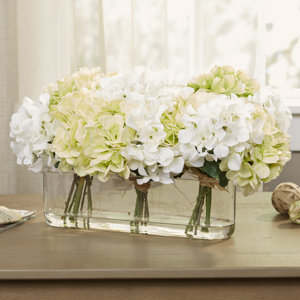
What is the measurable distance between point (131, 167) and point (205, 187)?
0.47 feet

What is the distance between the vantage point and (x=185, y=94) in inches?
37.3

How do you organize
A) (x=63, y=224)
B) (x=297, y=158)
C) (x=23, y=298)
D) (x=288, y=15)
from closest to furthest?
(x=23, y=298), (x=63, y=224), (x=297, y=158), (x=288, y=15)

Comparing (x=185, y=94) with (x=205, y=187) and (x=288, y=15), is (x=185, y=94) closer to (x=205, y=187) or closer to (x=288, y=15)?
(x=205, y=187)

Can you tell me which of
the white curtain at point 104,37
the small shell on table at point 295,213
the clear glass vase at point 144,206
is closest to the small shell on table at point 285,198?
the small shell on table at point 295,213

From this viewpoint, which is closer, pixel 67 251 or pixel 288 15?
pixel 67 251

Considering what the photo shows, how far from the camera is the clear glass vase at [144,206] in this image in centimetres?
96

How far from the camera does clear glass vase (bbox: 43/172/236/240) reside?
0.96 m

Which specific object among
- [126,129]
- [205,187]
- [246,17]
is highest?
[246,17]

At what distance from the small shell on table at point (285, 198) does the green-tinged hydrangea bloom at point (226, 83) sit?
0.94 ft

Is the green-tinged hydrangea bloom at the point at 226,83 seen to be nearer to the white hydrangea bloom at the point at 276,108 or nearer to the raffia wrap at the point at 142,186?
the white hydrangea bloom at the point at 276,108

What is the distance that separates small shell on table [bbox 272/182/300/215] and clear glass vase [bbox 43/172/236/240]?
0.23 meters

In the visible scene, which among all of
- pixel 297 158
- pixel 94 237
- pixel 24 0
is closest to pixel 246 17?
pixel 297 158

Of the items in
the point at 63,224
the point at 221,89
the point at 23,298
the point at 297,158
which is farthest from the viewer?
the point at 297,158

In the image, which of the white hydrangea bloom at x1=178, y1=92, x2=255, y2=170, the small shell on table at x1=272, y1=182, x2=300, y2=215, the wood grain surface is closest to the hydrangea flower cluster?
the white hydrangea bloom at x1=178, y1=92, x2=255, y2=170
